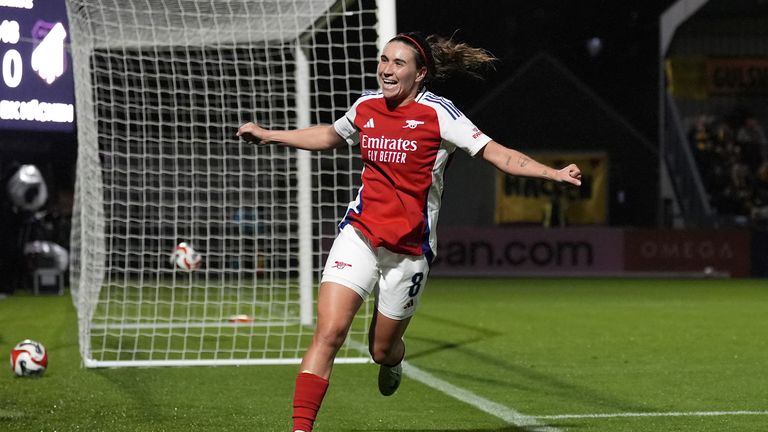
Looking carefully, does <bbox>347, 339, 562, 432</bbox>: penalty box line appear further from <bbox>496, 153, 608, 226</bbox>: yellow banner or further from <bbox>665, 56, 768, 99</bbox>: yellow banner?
<bbox>665, 56, 768, 99</bbox>: yellow banner

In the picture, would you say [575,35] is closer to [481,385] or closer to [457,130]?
[481,385]

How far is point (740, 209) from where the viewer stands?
28688 millimetres

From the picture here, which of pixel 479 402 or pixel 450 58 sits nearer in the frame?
pixel 450 58

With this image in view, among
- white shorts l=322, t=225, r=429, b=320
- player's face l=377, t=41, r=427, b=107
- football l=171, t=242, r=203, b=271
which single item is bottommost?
football l=171, t=242, r=203, b=271

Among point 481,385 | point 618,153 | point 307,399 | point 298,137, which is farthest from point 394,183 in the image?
point 618,153

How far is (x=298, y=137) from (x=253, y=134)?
0.84ft

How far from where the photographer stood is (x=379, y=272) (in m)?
5.76

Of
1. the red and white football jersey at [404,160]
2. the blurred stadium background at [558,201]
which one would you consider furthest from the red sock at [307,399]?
the blurred stadium background at [558,201]

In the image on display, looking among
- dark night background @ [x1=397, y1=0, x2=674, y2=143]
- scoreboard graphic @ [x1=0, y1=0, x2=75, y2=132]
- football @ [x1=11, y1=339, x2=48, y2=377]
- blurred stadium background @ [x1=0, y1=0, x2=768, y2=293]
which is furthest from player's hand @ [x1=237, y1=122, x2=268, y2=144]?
dark night background @ [x1=397, y1=0, x2=674, y2=143]

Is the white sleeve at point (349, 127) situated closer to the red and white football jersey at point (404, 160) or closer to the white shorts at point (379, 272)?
the red and white football jersey at point (404, 160)

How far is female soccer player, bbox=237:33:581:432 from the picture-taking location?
5.45 meters

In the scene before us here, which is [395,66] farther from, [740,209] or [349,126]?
[740,209]

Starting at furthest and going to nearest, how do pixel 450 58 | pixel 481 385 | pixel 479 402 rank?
pixel 481 385 → pixel 479 402 → pixel 450 58

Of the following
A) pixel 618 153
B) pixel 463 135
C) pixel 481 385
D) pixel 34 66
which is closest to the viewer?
pixel 463 135
